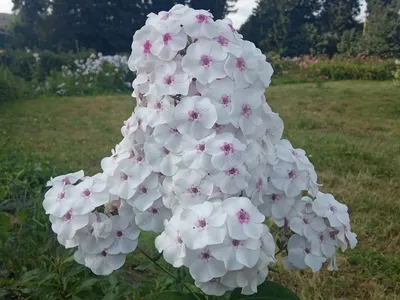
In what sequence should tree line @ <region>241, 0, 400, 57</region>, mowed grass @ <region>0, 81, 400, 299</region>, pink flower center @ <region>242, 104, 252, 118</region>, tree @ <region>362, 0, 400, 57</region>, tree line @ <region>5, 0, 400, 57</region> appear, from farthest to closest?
1. tree line @ <region>5, 0, 400, 57</region>
2. tree line @ <region>241, 0, 400, 57</region>
3. tree @ <region>362, 0, 400, 57</region>
4. mowed grass @ <region>0, 81, 400, 299</region>
5. pink flower center @ <region>242, 104, 252, 118</region>

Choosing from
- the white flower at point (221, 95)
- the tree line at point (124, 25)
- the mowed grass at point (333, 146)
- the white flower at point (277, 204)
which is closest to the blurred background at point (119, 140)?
the mowed grass at point (333, 146)

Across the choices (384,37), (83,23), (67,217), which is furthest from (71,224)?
(83,23)

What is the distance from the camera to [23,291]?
1773 mm

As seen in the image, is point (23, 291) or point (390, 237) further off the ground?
point (23, 291)

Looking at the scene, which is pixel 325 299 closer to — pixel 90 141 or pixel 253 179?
pixel 253 179

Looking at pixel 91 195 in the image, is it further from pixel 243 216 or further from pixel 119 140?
pixel 119 140

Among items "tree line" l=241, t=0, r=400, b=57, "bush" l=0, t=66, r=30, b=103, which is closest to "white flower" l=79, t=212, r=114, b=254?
"bush" l=0, t=66, r=30, b=103

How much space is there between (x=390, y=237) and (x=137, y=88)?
2279 millimetres

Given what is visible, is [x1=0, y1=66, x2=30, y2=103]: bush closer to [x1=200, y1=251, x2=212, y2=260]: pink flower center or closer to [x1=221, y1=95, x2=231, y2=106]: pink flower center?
[x1=221, y1=95, x2=231, y2=106]: pink flower center

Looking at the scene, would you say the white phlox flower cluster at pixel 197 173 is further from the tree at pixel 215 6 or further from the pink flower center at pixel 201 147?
the tree at pixel 215 6

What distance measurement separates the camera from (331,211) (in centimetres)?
137

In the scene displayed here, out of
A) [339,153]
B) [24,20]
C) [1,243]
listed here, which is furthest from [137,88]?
[24,20]

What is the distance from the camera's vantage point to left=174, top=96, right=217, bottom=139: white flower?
1.21 metres

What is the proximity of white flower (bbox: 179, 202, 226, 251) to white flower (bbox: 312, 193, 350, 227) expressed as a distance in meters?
0.38
